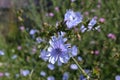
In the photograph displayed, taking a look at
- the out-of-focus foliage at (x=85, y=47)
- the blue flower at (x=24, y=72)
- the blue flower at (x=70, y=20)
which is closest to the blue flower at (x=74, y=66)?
the out-of-focus foliage at (x=85, y=47)

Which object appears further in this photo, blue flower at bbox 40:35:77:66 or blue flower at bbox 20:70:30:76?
blue flower at bbox 20:70:30:76

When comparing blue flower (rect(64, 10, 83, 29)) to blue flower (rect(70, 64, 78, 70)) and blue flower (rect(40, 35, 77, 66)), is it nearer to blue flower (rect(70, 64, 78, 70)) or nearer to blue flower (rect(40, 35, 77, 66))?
blue flower (rect(40, 35, 77, 66))

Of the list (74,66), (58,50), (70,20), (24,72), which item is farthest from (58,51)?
(24,72)

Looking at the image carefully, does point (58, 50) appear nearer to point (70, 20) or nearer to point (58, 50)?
point (58, 50)

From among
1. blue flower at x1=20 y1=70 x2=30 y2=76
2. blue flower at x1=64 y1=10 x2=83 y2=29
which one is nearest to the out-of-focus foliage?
blue flower at x1=20 y1=70 x2=30 y2=76

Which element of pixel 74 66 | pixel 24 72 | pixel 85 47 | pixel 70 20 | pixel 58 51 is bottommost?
pixel 58 51

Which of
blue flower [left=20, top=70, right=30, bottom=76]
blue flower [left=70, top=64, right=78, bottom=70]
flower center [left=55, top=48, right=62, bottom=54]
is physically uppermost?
blue flower [left=20, top=70, right=30, bottom=76]

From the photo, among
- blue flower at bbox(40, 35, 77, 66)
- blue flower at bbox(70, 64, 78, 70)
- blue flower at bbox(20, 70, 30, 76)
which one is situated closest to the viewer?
blue flower at bbox(40, 35, 77, 66)

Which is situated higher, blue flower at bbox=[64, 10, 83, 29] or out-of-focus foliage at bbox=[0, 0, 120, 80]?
out-of-focus foliage at bbox=[0, 0, 120, 80]

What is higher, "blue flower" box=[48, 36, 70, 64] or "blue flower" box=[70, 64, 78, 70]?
"blue flower" box=[70, 64, 78, 70]

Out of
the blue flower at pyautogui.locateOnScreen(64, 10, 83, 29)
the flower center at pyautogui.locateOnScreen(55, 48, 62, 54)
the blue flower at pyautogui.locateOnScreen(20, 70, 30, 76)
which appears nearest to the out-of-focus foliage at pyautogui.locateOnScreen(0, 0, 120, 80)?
the blue flower at pyautogui.locateOnScreen(20, 70, 30, 76)

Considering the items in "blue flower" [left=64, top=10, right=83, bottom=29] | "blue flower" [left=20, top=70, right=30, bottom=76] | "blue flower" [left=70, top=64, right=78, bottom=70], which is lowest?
"blue flower" [left=64, top=10, right=83, bottom=29]

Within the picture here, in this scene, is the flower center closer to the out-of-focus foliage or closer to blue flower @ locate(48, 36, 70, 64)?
blue flower @ locate(48, 36, 70, 64)

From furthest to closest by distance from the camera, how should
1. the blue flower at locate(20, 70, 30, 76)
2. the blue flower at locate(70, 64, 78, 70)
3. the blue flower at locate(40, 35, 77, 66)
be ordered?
1. the blue flower at locate(20, 70, 30, 76)
2. the blue flower at locate(70, 64, 78, 70)
3. the blue flower at locate(40, 35, 77, 66)
